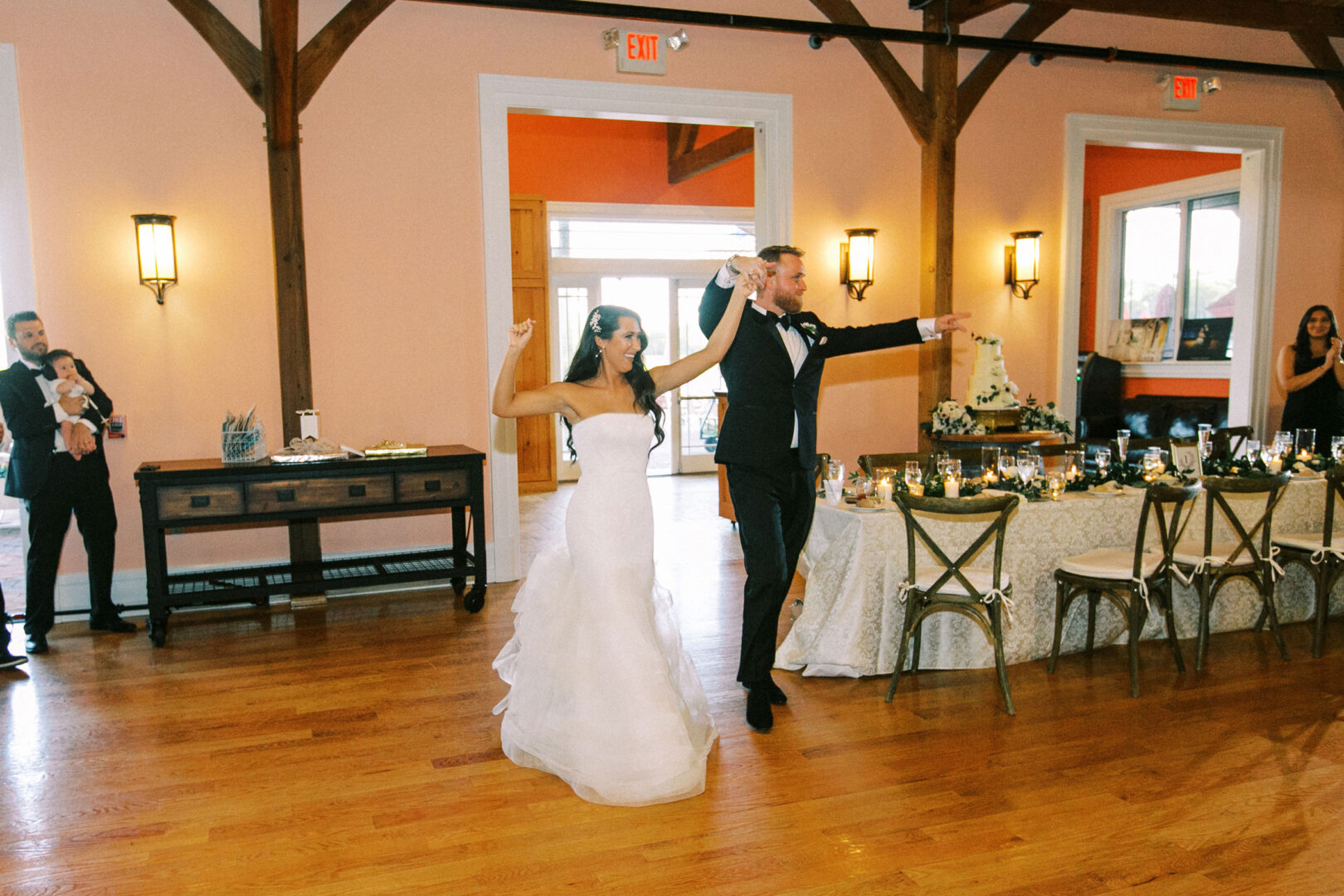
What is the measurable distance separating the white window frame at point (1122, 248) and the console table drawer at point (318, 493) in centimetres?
839

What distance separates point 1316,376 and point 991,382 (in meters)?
2.14

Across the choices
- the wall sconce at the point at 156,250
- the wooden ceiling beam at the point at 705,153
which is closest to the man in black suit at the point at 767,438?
the wall sconce at the point at 156,250

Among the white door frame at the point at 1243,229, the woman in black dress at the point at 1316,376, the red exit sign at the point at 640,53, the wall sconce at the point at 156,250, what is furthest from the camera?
the white door frame at the point at 1243,229

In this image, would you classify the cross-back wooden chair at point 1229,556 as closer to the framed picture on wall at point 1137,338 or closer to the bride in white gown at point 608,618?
the bride in white gown at point 608,618

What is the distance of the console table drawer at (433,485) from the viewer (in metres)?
5.59

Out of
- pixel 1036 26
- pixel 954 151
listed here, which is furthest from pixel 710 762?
pixel 1036 26

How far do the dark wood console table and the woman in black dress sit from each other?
18.3ft

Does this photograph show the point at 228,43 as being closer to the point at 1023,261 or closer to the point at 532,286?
the point at 532,286

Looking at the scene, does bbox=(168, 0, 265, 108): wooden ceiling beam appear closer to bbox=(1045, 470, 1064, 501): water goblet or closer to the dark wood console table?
the dark wood console table

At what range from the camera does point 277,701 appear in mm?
4211

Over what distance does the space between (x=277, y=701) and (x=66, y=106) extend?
12.0ft

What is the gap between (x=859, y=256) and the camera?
7.08 meters

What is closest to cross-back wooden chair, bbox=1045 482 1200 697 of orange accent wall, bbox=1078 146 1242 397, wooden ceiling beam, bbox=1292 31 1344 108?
wooden ceiling beam, bbox=1292 31 1344 108

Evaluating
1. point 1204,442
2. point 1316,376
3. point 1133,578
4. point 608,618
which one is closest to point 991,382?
point 1204,442
